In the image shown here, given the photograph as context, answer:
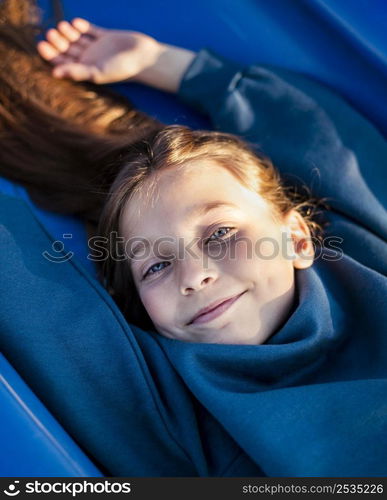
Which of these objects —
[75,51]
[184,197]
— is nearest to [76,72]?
[75,51]

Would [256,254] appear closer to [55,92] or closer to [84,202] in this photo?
[84,202]

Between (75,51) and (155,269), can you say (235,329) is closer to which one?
(155,269)

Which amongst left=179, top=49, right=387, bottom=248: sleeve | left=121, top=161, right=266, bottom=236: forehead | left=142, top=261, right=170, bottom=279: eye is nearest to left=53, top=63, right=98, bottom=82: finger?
left=179, top=49, right=387, bottom=248: sleeve

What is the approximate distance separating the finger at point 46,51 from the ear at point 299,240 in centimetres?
65

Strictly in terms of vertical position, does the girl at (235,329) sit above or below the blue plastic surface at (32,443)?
above

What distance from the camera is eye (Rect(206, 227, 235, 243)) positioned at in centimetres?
95

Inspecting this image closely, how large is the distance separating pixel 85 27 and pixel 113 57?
121 millimetres

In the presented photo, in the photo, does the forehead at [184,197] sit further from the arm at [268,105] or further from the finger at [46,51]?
the finger at [46,51]

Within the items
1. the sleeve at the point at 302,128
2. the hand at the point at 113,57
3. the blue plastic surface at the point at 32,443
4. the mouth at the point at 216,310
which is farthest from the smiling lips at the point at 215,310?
the hand at the point at 113,57

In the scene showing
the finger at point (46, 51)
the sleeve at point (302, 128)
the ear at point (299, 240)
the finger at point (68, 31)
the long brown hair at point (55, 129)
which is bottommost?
the long brown hair at point (55, 129)

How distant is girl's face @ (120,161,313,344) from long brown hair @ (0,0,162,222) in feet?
0.67

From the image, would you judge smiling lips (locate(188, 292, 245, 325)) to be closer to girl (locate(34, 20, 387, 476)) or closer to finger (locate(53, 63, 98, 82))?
girl (locate(34, 20, 387, 476))

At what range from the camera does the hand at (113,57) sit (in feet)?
4.35

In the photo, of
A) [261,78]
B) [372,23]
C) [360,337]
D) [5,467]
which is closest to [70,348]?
[5,467]
